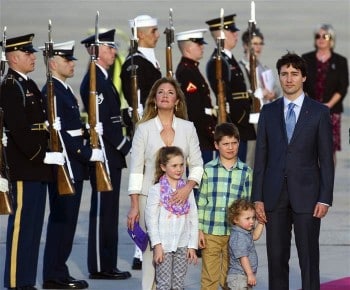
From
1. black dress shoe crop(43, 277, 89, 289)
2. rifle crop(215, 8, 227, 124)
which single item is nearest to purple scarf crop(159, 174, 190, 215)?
black dress shoe crop(43, 277, 89, 289)

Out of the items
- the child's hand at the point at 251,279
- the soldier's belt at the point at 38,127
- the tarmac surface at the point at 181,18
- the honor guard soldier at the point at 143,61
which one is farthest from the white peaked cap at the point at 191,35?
the tarmac surface at the point at 181,18

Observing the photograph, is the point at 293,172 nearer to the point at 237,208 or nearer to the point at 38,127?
the point at 237,208

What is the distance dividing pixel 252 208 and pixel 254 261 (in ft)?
1.05

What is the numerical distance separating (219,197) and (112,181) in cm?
211

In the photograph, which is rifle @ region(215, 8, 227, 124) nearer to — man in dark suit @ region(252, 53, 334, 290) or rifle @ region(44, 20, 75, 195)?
rifle @ region(44, 20, 75, 195)

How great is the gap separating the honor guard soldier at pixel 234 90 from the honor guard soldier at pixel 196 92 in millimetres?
329

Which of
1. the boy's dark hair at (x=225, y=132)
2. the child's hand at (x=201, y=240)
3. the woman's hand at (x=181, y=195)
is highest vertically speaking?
the boy's dark hair at (x=225, y=132)

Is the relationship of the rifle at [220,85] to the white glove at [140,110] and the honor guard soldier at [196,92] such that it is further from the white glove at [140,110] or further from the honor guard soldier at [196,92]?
the white glove at [140,110]

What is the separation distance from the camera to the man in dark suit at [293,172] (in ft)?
32.8

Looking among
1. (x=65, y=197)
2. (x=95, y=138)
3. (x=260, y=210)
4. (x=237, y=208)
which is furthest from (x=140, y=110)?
(x=260, y=210)

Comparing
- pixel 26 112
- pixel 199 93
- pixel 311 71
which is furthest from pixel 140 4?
pixel 26 112

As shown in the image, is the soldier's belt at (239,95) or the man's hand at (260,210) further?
the soldier's belt at (239,95)

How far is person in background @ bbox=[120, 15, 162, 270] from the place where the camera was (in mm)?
12750

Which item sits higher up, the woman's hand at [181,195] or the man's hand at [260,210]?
the woman's hand at [181,195]
